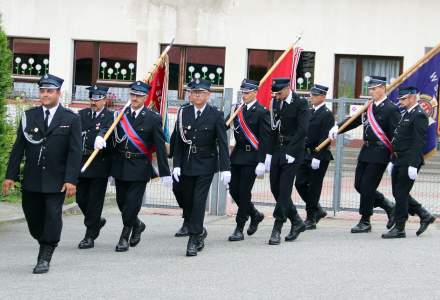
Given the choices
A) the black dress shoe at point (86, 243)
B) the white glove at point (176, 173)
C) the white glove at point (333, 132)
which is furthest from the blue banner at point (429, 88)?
the black dress shoe at point (86, 243)

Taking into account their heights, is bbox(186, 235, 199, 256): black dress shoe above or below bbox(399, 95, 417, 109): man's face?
below

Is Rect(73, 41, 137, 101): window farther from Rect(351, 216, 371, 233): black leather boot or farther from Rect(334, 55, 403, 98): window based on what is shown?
Rect(351, 216, 371, 233): black leather boot

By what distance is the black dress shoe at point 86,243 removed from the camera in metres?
11.5

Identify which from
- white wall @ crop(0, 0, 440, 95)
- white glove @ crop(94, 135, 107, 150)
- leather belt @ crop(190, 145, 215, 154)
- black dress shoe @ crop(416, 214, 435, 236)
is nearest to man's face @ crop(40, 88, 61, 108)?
white glove @ crop(94, 135, 107, 150)

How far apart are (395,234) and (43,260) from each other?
187 inches

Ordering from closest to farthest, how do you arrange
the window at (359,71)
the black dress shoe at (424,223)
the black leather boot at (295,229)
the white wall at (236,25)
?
1. the black leather boot at (295,229)
2. the black dress shoe at (424,223)
3. the white wall at (236,25)
4. the window at (359,71)

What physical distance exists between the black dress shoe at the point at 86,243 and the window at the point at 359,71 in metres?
16.9

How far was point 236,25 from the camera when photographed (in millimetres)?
28000

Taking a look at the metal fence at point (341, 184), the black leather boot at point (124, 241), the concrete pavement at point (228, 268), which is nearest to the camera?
the concrete pavement at point (228, 268)

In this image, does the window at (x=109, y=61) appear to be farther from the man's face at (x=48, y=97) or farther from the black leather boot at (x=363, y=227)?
the man's face at (x=48, y=97)

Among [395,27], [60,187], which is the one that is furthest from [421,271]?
[395,27]

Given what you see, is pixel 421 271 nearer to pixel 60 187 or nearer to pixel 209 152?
pixel 209 152

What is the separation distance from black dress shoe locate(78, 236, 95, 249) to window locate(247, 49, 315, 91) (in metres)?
16.5

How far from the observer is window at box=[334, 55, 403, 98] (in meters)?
27.5
